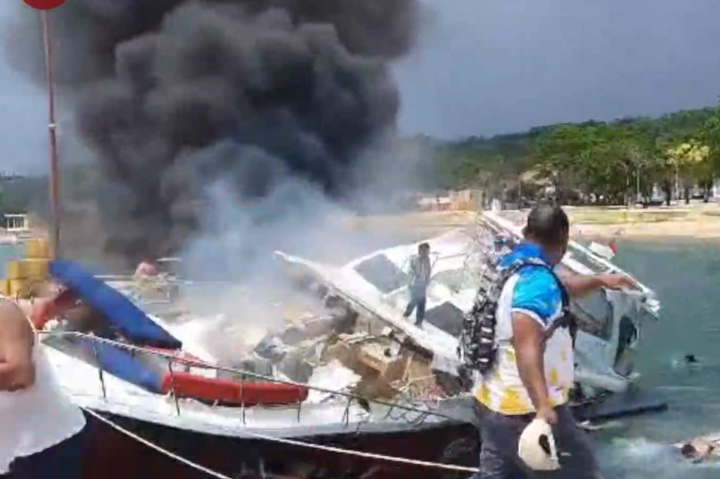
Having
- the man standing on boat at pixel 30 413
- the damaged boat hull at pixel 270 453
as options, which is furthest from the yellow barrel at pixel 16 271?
the man standing on boat at pixel 30 413

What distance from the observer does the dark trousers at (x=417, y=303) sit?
11492 mm

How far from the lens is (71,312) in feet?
29.5

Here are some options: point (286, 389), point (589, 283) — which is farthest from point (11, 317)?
point (286, 389)

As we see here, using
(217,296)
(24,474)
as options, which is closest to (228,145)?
(217,296)

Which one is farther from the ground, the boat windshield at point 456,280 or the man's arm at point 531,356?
the man's arm at point 531,356

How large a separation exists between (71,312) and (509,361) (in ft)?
17.5

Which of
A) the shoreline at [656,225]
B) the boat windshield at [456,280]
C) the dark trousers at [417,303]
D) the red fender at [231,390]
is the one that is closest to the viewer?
the red fender at [231,390]

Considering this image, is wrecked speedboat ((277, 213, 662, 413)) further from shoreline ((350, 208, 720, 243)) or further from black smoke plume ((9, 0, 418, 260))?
shoreline ((350, 208, 720, 243))

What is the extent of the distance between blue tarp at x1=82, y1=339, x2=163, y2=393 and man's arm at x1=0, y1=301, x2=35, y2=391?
13.8ft

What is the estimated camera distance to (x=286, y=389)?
28.8 feet

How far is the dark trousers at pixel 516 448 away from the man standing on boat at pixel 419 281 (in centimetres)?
666

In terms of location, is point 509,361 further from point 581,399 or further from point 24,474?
point 581,399

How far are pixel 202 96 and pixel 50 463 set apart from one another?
26431 mm

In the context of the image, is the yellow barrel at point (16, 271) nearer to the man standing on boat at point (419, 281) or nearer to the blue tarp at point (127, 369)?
the blue tarp at point (127, 369)
